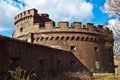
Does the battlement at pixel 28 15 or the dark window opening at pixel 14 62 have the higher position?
the battlement at pixel 28 15

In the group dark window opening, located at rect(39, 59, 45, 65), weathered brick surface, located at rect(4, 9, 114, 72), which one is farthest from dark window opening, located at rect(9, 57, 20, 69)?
weathered brick surface, located at rect(4, 9, 114, 72)

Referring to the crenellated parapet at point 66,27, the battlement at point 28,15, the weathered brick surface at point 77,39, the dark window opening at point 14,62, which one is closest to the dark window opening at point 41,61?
the dark window opening at point 14,62

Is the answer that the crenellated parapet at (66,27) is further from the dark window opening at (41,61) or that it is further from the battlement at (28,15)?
the dark window opening at (41,61)

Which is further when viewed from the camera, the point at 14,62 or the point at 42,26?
the point at 42,26

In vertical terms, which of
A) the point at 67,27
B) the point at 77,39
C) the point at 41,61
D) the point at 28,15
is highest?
the point at 28,15

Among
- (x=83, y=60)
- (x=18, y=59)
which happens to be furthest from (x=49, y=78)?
(x=83, y=60)

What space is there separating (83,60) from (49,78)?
876 cm

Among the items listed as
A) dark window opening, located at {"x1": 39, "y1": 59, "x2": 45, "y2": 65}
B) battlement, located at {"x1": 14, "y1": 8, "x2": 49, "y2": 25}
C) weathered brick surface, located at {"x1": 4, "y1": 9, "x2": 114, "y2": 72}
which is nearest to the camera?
dark window opening, located at {"x1": 39, "y1": 59, "x2": 45, "y2": 65}

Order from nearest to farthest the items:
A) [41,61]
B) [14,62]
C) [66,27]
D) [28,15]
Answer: [14,62] < [41,61] < [66,27] < [28,15]

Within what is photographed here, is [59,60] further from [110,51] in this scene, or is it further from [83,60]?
[110,51]

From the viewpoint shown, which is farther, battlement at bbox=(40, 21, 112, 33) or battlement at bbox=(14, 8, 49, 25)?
battlement at bbox=(14, 8, 49, 25)

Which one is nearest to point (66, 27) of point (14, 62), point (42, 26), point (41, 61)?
point (42, 26)

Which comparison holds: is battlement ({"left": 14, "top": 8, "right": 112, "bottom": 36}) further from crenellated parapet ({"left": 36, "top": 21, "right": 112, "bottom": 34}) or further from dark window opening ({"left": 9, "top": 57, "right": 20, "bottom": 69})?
dark window opening ({"left": 9, "top": 57, "right": 20, "bottom": 69})

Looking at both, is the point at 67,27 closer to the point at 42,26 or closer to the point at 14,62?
the point at 42,26
